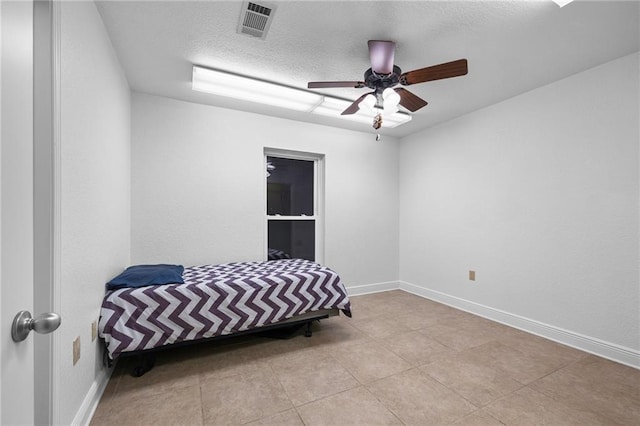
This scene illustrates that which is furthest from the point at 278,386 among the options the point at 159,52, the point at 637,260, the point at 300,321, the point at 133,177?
the point at 637,260

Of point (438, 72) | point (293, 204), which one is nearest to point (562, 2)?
point (438, 72)

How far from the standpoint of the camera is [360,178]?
418 centimetres

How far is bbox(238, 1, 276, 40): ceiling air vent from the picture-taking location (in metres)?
1.75

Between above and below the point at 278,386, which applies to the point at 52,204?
above

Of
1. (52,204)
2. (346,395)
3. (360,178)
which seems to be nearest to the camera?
(52,204)

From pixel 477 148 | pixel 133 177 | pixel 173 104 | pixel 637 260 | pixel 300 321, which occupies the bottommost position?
pixel 300 321

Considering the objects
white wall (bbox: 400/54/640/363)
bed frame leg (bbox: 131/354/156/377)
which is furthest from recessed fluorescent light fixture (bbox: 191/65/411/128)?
bed frame leg (bbox: 131/354/156/377)

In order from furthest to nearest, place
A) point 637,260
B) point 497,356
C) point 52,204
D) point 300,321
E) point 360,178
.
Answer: point 360,178
point 300,321
point 497,356
point 637,260
point 52,204

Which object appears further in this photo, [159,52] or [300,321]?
[300,321]

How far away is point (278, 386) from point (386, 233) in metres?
2.95

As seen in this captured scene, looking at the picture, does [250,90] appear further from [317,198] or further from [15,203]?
[15,203]

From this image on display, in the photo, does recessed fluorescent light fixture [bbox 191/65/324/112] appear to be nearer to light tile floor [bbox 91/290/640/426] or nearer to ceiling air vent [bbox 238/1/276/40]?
ceiling air vent [bbox 238/1/276/40]

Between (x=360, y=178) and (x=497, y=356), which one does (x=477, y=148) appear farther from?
(x=497, y=356)

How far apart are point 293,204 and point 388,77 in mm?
2147
